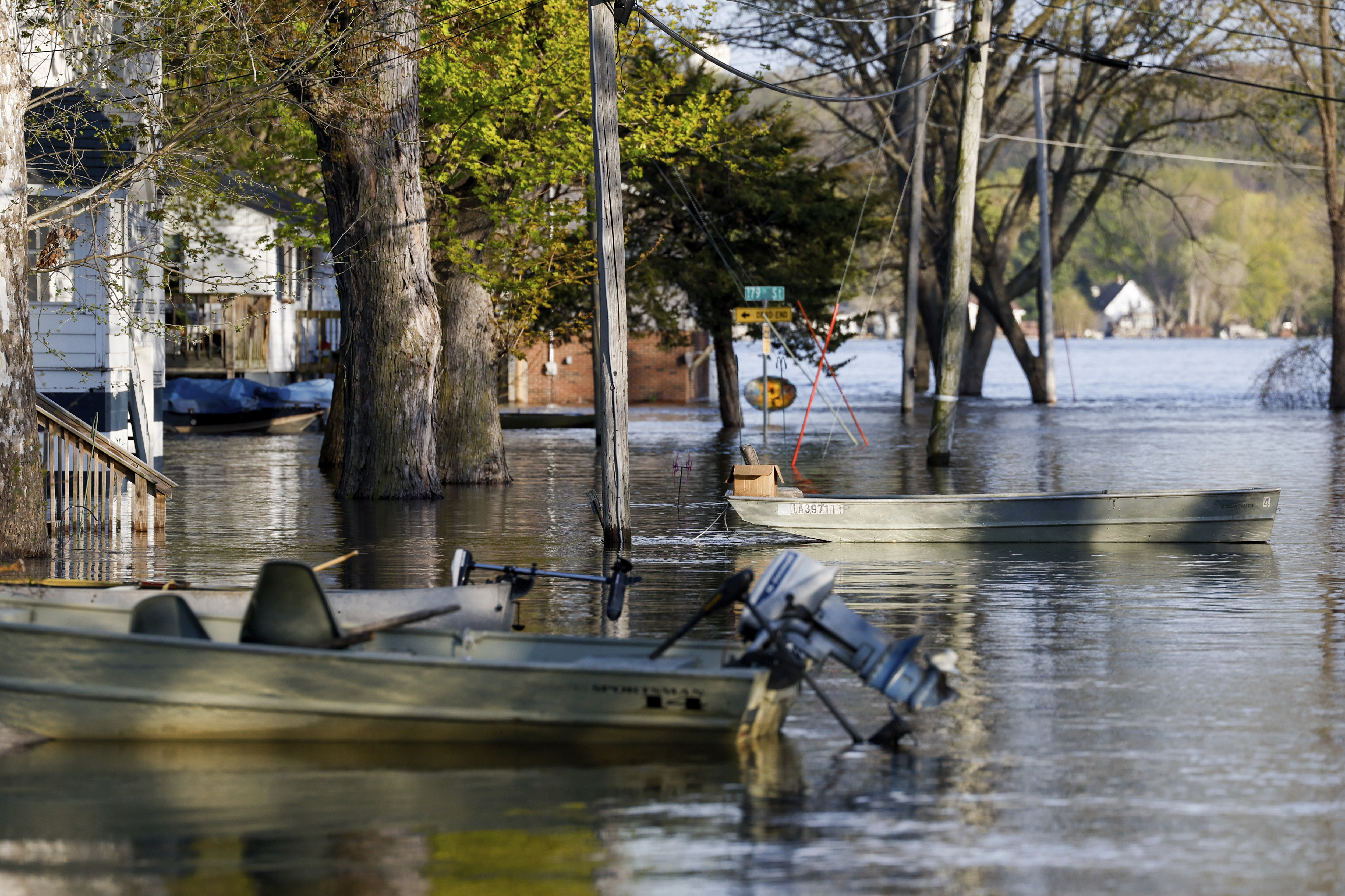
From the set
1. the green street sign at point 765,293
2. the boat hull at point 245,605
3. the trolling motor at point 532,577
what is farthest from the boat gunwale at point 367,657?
the green street sign at point 765,293

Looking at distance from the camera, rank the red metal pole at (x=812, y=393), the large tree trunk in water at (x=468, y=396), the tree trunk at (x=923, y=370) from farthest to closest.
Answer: the tree trunk at (x=923, y=370) < the red metal pole at (x=812, y=393) < the large tree trunk in water at (x=468, y=396)

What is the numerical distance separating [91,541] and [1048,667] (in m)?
11.1

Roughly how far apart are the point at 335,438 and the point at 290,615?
21196 millimetres

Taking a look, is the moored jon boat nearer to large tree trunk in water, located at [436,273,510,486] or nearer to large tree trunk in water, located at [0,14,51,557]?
large tree trunk in water, located at [0,14,51,557]

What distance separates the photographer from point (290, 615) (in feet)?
32.5

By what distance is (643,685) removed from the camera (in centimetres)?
950

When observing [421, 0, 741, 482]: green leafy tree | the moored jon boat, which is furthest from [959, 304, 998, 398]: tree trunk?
the moored jon boat

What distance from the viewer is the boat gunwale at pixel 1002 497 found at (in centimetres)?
1858

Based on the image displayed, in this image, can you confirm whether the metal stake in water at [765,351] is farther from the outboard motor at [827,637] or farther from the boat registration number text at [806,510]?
the outboard motor at [827,637]

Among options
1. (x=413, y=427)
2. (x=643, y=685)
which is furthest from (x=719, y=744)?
(x=413, y=427)

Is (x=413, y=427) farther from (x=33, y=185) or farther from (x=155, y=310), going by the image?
(x=33, y=185)

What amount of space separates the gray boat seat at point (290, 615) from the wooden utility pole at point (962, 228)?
18.4 metres

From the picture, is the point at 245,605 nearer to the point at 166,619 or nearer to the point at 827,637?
the point at 166,619

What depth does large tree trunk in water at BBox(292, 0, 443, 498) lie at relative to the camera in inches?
917
